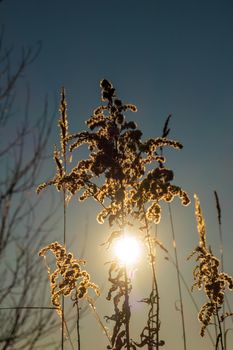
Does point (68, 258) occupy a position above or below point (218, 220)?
below

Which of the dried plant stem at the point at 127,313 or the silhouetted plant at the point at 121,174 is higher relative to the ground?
the silhouetted plant at the point at 121,174

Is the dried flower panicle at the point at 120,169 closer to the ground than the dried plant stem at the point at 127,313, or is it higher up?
higher up

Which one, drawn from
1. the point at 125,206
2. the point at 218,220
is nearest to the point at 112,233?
the point at 125,206

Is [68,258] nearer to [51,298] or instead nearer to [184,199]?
[51,298]

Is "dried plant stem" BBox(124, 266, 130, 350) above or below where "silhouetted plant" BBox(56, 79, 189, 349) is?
below

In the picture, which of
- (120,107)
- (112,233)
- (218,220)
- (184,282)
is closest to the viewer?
(112,233)

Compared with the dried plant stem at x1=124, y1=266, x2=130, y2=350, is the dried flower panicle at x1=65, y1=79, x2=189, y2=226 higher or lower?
higher

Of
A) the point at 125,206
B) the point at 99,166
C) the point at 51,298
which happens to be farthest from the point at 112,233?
the point at 51,298

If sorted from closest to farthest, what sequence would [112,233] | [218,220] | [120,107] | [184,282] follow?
[112,233]
[120,107]
[184,282]
[218,220]

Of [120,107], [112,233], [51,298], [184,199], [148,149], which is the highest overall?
[120,107]

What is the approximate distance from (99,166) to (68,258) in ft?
3.77

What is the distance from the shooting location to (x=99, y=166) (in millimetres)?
5434

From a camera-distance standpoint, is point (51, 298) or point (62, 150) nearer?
point (51, 298)

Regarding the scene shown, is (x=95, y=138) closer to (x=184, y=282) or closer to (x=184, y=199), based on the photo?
(x=184, y=199)
